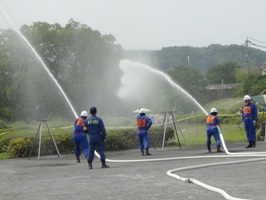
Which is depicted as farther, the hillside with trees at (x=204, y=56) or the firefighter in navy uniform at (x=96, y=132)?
the hillside with trees at (x=204, y=56)

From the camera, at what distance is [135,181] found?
1255 cm

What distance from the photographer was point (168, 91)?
222 ft

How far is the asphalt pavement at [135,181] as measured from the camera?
10.3 meters

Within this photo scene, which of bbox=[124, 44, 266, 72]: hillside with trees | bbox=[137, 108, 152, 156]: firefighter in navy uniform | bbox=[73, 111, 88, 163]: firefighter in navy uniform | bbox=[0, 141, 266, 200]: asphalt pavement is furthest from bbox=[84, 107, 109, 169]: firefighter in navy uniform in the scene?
bbox=[124, 44, 266, 72]: hillside with trees

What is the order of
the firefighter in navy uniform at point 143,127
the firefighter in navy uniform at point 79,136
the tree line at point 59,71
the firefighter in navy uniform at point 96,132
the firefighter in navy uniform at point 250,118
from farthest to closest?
the tree line at point 59,71, the firefighter in navy uniform at point 250,118, the firefighter in navy uniform at point 143,127, the firefighter in navy uniform at point 79,136, the firefighter in navy uniform at point 96,132

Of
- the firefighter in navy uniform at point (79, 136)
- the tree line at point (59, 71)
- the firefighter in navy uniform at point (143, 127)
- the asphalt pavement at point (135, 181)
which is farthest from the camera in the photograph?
the tree line at point (59, 71)

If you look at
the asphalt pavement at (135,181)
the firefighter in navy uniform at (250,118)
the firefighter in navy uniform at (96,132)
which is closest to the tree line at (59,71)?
the firefighter in navy uniform at (250,118)

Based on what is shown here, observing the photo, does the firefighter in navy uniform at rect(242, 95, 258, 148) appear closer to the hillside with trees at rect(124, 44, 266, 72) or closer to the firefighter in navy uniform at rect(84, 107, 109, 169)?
the firefighter in navy uniform at rect(84, 107, 109, 169)

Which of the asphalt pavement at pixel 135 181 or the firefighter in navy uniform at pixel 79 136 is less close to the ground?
the firefighter in navy uniform at pixel 79 136

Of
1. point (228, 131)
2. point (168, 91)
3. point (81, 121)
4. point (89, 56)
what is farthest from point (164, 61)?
point (81, 121)

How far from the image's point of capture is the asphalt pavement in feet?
33.8

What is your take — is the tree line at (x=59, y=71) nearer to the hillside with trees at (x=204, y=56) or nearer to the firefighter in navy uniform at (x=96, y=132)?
the firefighter in navy uniform at (x=96, y=132)

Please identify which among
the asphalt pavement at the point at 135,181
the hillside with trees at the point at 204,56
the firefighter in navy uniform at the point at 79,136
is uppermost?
the hillside with trees at the point at 204,56

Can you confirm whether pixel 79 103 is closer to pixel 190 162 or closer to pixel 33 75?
pixel 33 75
